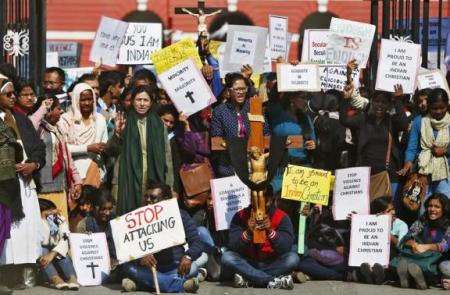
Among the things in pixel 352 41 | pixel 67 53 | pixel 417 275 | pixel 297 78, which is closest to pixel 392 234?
pixel 417 275

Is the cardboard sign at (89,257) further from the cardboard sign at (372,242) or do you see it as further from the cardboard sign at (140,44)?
the cardboard sign at (140,44)

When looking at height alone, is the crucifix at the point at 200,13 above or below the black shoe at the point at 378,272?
above

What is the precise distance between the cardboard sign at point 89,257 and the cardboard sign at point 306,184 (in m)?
1.67

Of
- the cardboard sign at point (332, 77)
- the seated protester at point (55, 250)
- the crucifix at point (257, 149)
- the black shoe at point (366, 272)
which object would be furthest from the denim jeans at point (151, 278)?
the cardboard sign at point (332, 77)

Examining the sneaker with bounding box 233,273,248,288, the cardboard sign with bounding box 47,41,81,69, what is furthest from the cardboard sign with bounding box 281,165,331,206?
the cardboard sign with bounding box 47,41,81,69

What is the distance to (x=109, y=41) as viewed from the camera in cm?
1656

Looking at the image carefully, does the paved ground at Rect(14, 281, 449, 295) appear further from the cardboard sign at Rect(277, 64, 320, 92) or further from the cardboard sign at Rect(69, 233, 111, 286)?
the cardboard sign at Rect(277, 64, 320, 92)

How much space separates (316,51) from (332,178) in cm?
201

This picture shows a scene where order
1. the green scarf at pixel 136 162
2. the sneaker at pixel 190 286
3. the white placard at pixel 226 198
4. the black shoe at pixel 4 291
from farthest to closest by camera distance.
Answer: the white placard at pixel 226 198
the green scarf at pixel 136 162
the sneaker at pixel 190 286
the black shoe at pixel 4 291

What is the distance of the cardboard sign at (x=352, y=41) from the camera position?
1484 centimetres

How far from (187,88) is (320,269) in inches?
79.5

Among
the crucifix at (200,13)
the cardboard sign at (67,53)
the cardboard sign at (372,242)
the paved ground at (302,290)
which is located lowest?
the paved ground at (302,290)

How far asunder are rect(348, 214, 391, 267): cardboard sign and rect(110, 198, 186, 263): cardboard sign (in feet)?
5.48

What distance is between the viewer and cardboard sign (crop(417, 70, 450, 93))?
49.3ft
